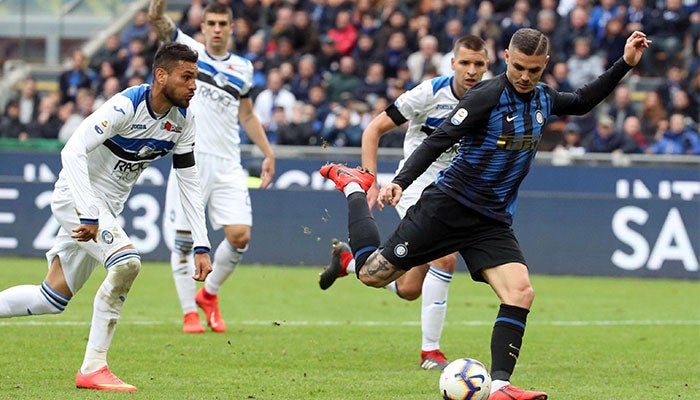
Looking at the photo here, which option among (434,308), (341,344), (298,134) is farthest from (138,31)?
(434,308)

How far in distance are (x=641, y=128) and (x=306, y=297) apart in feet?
24.9

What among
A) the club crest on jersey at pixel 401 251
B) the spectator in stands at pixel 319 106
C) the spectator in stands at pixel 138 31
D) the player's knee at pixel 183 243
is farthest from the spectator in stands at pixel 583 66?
the club crest on jersey at pixel 401 251

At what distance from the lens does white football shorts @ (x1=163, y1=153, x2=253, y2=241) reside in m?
11.2

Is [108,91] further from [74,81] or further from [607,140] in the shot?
[607,140]

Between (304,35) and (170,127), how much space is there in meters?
14.9

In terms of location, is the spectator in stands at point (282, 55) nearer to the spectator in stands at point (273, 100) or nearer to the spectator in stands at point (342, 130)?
the spectator in stands at point (273, 100)

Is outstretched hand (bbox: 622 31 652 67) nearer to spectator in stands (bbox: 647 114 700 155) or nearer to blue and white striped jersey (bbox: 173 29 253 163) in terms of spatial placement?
blue and white striped jersey (bbox: 173 29 253 163)

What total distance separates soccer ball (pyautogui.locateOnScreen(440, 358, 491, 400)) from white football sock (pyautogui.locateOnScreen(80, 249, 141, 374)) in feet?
6.91

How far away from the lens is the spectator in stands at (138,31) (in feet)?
81.4

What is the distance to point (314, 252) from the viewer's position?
58.6 feet

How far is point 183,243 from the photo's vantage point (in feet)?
36.6

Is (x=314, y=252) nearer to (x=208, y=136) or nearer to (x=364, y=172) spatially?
(x=208, y=136)

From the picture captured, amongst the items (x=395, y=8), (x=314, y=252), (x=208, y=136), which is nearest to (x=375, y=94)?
(x=395, y=8)

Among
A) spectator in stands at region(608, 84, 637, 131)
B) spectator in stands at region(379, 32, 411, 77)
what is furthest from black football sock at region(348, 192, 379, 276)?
spectator in stands at region(379, 32, 411, 77)
